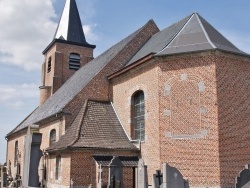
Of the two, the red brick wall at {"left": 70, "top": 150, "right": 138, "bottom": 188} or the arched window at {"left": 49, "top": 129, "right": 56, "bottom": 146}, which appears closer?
the red brick wall at {"left": 70, "top": 150, "right": 138, "bottom": 188}

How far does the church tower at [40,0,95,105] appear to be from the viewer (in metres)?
26.7

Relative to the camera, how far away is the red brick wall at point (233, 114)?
1161 centimetres

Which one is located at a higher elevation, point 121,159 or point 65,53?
point 65,53

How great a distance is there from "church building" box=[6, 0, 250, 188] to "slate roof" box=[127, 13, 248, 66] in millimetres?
44

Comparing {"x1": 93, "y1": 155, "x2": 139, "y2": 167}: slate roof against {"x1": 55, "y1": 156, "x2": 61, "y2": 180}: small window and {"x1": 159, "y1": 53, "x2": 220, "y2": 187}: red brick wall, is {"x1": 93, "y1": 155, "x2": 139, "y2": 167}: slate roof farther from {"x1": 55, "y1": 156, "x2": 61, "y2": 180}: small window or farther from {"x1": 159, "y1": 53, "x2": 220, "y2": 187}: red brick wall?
{"x1": 55, "y1": 156, "x2": 61, "y2": 180}: small window

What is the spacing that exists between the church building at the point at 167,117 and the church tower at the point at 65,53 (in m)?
Answer: 10.1

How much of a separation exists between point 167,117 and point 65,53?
56.3 feet

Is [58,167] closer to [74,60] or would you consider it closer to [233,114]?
[233,114]

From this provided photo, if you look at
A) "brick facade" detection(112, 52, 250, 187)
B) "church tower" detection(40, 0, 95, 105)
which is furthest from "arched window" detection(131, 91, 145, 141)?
"church tower" detection(40, 0, 95, 105)

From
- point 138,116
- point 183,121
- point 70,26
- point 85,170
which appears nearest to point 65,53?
point 70,26

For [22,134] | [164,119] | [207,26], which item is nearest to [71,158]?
[164,119]

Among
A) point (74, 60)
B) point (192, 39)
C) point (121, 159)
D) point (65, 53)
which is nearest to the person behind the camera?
point (121, 159)

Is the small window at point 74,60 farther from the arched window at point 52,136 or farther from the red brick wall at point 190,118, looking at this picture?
the red brick wall at point 190,118

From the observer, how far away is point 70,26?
28656 millimetres
